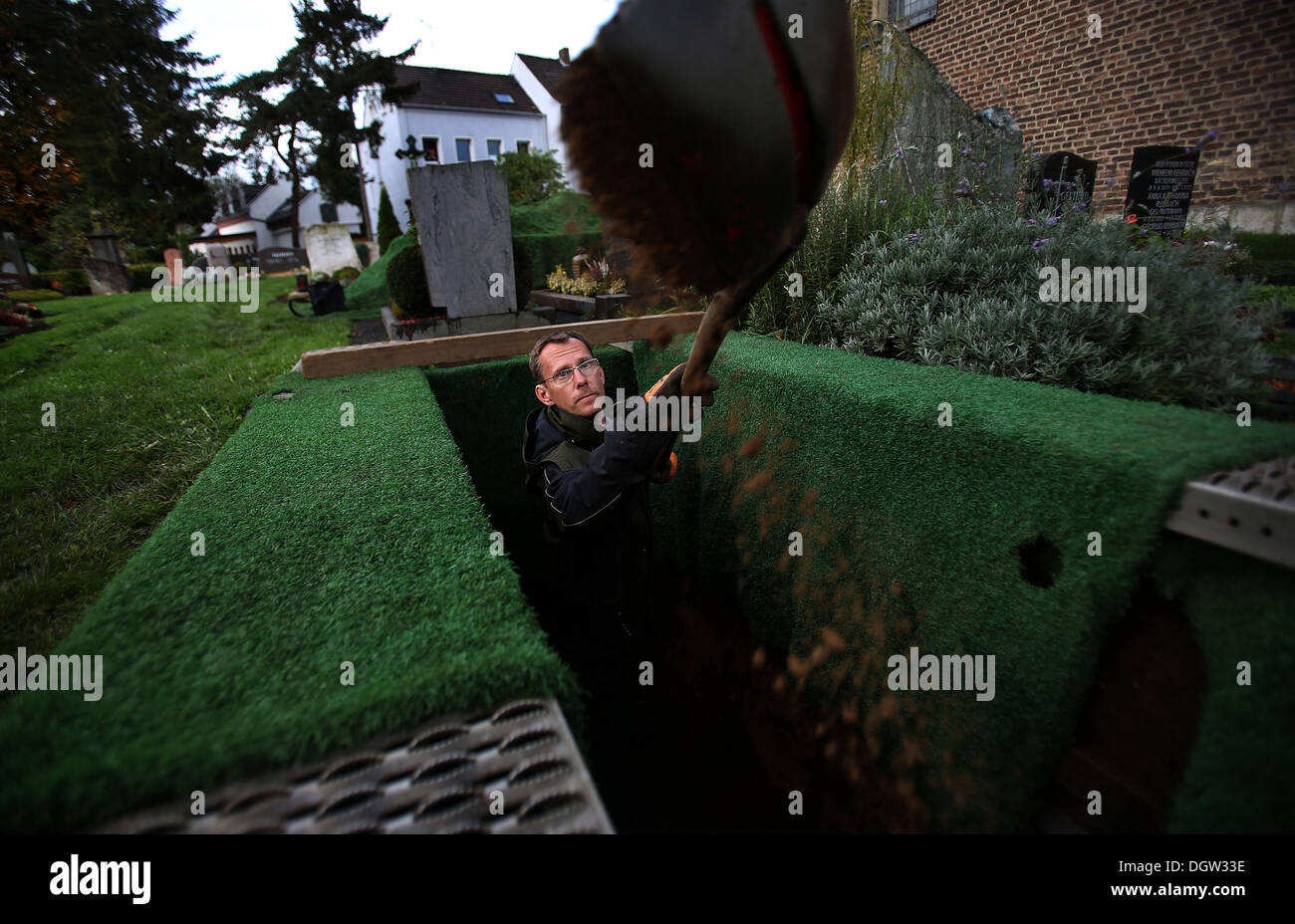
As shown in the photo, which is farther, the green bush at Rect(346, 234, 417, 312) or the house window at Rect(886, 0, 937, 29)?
the green bush at Rect(346, 234, 417, 312)

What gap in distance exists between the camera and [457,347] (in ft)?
12.8

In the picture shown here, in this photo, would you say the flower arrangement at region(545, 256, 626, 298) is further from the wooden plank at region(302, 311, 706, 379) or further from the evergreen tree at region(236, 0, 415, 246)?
the evergreen tree at region(236, 0, 415, 246)

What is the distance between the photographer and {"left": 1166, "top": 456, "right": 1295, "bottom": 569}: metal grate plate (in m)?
1.27

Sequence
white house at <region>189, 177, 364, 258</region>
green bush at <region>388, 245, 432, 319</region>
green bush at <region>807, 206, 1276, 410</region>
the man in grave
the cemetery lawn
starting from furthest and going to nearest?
white house at <region>189, 177, 364, 258</region> < green bush at <region>388, 245, 432, 319</region> < the cemetery lawn < green bush at <region>807, 206, 1276, 410</region> < the man in grave

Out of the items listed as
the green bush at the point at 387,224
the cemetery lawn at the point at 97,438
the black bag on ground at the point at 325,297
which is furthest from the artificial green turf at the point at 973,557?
the green bush at the point at 387,224

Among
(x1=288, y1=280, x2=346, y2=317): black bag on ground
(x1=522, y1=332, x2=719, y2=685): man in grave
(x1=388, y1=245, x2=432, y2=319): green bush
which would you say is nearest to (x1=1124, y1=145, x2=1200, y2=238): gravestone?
(x1=522, y1=332, x2=719, y2=685): man in grave

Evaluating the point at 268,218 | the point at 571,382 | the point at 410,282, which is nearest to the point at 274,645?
the point at 571,382

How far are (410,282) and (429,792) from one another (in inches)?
355

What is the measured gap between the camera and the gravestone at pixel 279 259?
21886mm

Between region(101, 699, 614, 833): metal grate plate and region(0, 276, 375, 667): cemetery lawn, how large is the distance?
2209 mm

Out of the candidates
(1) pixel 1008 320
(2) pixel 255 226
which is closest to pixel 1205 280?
(1) pixel 1008 320

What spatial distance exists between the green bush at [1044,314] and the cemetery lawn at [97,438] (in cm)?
450
